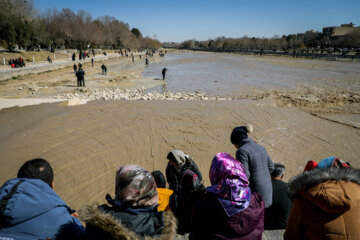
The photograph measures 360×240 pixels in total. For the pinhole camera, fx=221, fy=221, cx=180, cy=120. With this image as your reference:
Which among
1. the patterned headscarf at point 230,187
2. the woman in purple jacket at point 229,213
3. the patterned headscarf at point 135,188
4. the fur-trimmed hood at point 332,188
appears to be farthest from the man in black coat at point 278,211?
the patterned headscarf at point 135,188

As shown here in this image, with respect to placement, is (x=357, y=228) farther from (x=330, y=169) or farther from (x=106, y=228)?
(x=106, y=228)

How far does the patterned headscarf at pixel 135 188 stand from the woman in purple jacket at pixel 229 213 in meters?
0.50

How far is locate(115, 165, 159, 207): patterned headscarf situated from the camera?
1.89 metres

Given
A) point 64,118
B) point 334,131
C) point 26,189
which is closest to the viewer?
point 26,189

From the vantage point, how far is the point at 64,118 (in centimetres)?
998

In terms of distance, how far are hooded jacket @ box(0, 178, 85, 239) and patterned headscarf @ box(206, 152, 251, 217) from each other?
4.50ft

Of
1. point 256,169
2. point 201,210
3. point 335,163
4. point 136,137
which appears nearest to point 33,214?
point 201,210

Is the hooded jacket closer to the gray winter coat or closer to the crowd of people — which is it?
the crowd of people

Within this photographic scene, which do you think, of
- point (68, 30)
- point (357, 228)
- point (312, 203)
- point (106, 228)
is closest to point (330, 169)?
point (312, 203)

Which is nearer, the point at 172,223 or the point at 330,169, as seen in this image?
the point at 330,169

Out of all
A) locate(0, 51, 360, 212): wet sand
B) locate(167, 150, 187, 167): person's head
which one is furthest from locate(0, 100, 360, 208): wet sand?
locate(167, 150, 187, 167): person's head

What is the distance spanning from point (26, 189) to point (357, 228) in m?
2.73

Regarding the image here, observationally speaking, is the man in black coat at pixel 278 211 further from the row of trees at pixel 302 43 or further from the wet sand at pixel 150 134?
the row of trees at pixel 302 43

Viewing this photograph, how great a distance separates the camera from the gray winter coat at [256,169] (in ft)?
9.98
